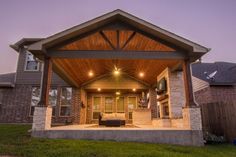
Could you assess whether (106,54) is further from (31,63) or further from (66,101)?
(31,63)

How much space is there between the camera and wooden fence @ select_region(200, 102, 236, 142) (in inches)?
259

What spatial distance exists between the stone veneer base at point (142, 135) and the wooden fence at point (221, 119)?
1.56m

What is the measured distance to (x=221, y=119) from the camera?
692cm

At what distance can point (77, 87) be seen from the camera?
11648 millimetres

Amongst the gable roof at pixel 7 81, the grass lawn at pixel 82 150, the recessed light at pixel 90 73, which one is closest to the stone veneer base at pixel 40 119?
the grass lawn at pixel 82 150

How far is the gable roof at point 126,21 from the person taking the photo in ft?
20.7

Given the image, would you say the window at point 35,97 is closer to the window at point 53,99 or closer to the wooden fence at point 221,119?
the window at point 53,99

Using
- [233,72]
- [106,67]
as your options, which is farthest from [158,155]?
[233,72]

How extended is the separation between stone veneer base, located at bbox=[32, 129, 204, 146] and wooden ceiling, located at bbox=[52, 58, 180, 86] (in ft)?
10.1

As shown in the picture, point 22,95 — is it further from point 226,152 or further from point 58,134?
point 226,152

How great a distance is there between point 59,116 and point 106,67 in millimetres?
4449

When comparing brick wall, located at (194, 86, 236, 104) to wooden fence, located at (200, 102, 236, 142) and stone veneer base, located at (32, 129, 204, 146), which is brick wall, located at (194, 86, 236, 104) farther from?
stone veneer base, located at (32, 129, 204, 146)

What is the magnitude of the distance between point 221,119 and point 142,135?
137 inches

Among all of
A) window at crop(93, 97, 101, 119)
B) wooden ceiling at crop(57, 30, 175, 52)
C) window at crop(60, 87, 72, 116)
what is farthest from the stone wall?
window at crop(60, 87, 72, 116)
